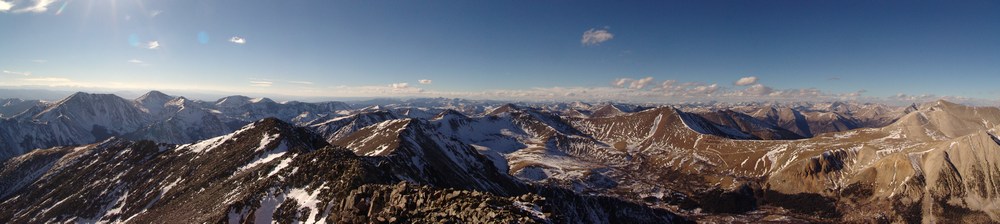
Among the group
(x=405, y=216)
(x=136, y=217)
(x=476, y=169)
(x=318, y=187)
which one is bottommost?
(x=476, y=169)

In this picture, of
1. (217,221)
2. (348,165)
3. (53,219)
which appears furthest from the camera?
(53,219)

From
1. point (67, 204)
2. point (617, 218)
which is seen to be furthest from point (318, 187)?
point (617, 218)

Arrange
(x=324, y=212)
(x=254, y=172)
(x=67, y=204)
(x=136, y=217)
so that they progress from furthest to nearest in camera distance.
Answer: (x=67, y=204), (x=136, y=217), (x=254, y=172), (x=324, y=212)

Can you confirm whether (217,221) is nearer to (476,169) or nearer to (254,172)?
(254,172)

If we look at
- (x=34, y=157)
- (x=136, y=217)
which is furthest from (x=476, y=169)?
(x=34, y=157)

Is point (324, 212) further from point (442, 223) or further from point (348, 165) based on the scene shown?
point (442, 223)

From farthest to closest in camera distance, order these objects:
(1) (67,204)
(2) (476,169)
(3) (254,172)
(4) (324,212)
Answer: (2) (476,169) < (1) (67,204) < (3) (254,172) < (4) (324,212)

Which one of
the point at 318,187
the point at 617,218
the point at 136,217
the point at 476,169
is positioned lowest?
the point at 617,218

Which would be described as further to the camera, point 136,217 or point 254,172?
point 136,217

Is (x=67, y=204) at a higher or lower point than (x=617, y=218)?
higher
